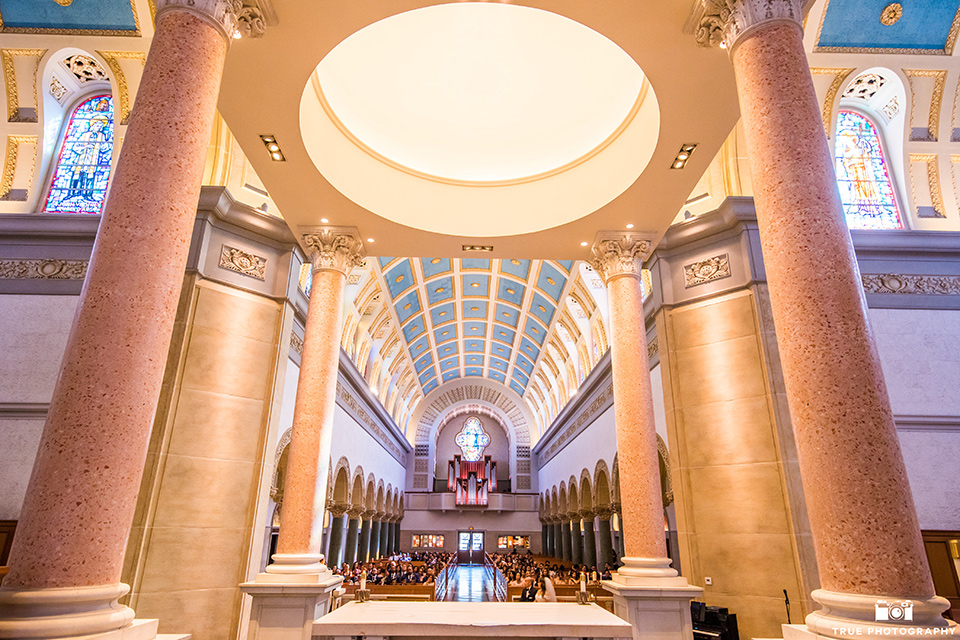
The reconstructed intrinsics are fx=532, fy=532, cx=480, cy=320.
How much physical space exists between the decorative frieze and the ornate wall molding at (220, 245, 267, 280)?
8.42 m

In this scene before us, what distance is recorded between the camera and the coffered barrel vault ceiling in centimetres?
1802

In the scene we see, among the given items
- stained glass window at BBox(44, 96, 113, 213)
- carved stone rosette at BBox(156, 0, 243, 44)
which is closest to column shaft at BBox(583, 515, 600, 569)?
stained glass window at BBox(44, 96, 113, 213)

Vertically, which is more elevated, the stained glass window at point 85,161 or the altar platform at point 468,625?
the stained glass window at point 85,161

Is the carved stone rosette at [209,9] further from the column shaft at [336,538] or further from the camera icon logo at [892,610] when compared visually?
the column shaft at [336,538]

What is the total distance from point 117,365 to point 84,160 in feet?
32.3

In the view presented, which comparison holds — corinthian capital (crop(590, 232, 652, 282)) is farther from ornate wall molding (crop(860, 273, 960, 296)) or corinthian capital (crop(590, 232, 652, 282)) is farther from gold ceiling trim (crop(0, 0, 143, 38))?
gold ceiling trim (crop(0, 0, 143, 38))

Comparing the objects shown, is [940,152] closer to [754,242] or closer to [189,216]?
[754,242]

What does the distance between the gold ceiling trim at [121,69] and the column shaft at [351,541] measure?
15.5m

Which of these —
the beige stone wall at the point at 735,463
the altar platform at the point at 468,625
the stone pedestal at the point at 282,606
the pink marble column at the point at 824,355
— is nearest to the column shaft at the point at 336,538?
the stone pedestal at the point at 282,606

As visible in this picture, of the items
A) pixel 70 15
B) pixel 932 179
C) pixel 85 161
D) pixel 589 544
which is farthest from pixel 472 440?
pixel 70 15

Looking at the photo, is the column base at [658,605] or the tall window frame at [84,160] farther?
the tall window frame at [84,160]

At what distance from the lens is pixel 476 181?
29.5 ft

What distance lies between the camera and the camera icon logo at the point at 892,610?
2.61 m

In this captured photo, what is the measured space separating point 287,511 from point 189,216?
4.85 m
